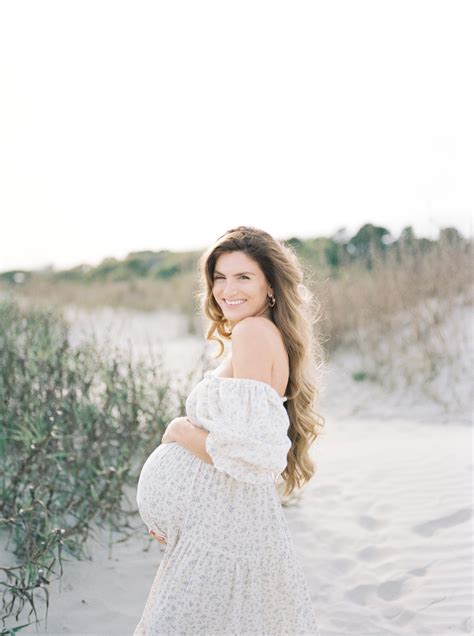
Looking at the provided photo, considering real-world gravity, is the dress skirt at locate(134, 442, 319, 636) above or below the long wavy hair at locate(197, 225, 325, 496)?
below

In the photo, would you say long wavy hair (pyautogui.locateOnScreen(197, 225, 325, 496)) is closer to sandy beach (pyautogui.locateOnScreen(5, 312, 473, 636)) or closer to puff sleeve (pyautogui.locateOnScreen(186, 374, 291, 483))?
puff sleeve (pyautogui.locateOnScreen(186, 374, 291, 483))

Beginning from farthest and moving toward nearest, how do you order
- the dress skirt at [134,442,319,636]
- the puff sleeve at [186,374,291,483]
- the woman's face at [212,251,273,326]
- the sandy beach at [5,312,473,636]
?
the sandy beach at [5,312,473,636] < the woman's face at [212,251,273,326] < the dress skirt at [134,442,319,636] < the puff sleeve at [186,374,291,483]

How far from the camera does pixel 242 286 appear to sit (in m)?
2.44

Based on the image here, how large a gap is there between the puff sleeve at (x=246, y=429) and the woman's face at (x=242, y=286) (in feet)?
1.02

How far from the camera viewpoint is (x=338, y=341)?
31.7ft

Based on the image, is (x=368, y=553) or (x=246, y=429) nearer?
(x=246, y=429)

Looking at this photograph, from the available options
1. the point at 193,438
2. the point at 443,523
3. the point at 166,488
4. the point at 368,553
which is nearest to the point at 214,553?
the point at 166,488

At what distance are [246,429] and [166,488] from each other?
15.6 inches

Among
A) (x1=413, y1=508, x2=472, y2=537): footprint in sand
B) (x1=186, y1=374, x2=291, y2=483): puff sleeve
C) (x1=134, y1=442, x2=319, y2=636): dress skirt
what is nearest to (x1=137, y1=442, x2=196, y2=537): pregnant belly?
(x1=134, y1=442, x2=319, y2=636): dress skirt

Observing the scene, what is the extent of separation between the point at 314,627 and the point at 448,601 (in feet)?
4.20

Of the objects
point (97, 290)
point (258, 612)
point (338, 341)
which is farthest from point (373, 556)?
point (97, 290)

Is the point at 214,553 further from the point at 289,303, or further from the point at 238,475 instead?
the point at 289,303

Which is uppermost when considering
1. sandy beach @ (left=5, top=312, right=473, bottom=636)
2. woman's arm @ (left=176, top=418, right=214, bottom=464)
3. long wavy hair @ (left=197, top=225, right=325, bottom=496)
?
long wavy hair @ (left=197, top=225, right=325, bottom=496)

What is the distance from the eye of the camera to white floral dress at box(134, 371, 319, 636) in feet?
7.22
